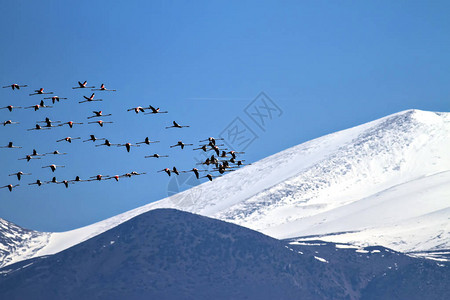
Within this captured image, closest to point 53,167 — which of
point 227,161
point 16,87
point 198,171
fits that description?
point 16,87

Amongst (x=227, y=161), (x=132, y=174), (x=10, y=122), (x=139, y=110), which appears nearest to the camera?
(x=10, y=122)

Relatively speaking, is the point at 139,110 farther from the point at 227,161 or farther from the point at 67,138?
the point at 227,161

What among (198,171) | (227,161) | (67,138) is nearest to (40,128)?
(67,138)

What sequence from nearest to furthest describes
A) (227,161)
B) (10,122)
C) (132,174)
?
(10,122), (132,174), (227,161)

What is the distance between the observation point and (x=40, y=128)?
2005 inches

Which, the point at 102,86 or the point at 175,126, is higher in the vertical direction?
the point at 102,86

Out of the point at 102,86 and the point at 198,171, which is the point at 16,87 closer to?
the point at 102,86

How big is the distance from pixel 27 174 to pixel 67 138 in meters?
3.59

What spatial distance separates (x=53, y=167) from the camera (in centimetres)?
5009

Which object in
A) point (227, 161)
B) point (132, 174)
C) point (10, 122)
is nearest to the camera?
point (10, 122)

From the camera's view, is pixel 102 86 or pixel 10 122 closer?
pixel 10 122

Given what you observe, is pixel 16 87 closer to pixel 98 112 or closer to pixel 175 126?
pixel 98 112

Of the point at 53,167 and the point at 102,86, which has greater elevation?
the point at 102,86

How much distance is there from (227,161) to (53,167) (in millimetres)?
15201
